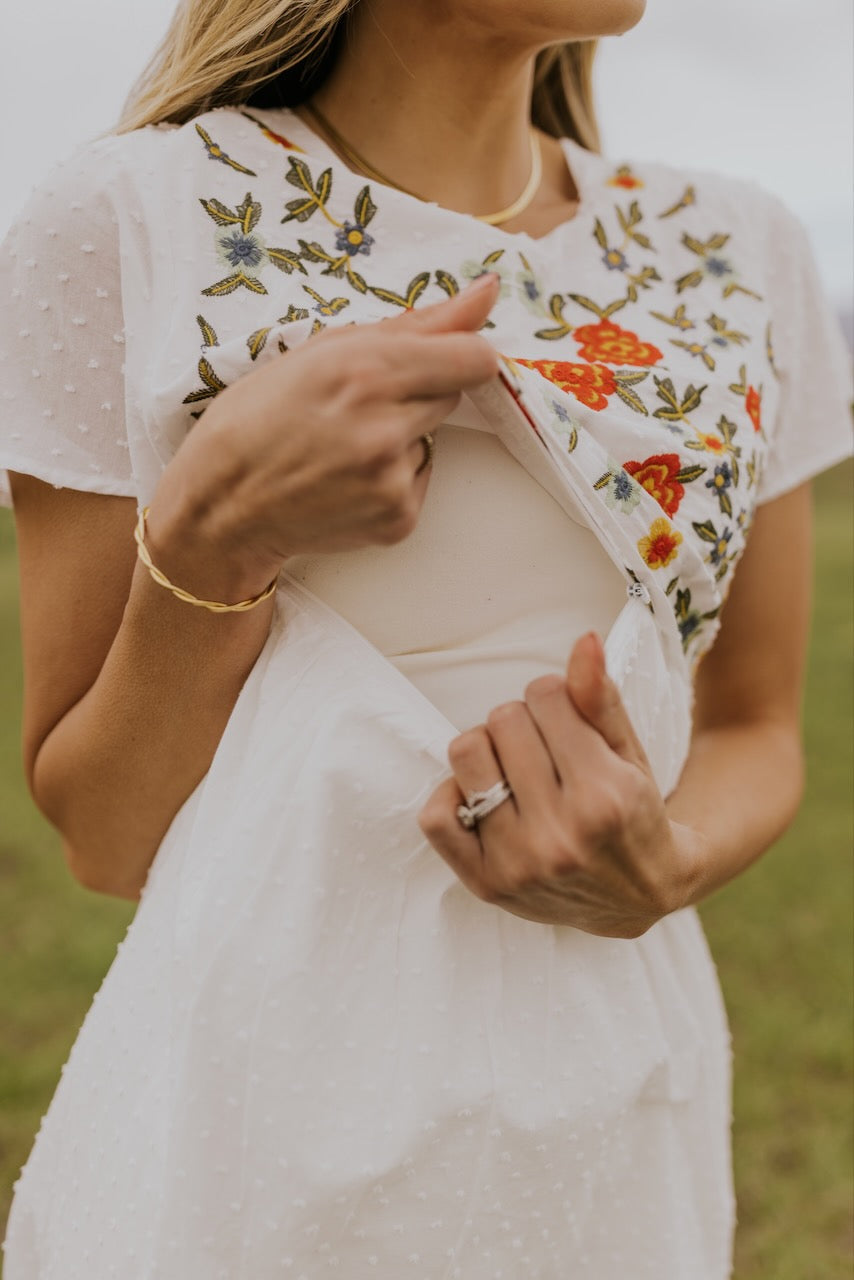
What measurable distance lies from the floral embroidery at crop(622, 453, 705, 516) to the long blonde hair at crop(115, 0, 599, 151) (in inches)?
22.3

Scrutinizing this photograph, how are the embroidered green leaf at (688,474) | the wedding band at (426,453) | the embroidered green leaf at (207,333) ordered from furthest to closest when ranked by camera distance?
the embroidered green leaf at (688,474), the embroidered green leaf at (207,333), the wedding band at (426,453)

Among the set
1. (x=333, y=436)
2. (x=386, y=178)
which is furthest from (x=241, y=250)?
(x=333, y=436)

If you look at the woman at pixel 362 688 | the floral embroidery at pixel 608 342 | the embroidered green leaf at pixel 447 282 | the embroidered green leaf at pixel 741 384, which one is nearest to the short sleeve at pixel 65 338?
the woman at pixel 362 688

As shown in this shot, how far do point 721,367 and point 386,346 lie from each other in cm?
60

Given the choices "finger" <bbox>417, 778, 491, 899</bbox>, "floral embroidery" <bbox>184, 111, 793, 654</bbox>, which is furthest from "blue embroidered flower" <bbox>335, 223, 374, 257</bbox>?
"finger" <bbox>417, 778, 491, 899</bbox>

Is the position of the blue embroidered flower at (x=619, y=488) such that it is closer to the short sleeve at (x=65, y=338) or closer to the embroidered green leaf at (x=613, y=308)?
the embroidered green leaf at (x=613, y=308)

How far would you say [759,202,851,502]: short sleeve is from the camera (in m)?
1.45

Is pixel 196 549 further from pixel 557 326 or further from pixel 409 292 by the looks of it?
pixel 557 326

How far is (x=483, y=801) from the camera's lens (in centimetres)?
92

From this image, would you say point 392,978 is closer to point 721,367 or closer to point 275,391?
point 275,391

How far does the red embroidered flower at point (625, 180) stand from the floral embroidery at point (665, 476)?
512 mm

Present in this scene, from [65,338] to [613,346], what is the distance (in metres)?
0.56

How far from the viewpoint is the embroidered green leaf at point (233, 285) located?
3.46 feet

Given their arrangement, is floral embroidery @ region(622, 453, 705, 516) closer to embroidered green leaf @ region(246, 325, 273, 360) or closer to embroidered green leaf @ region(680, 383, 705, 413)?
embroidered green leaf @ region(680, 383, 705, 413)
